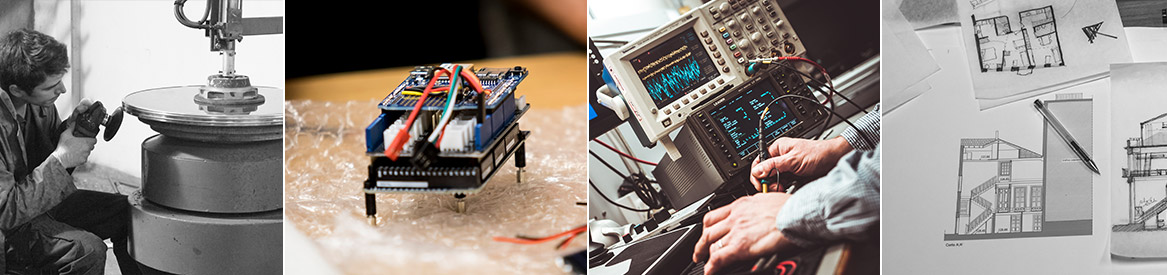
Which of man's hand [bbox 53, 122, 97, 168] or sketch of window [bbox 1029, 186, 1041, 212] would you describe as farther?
sketch of window [bbox 1029, 186, 1041, 212]

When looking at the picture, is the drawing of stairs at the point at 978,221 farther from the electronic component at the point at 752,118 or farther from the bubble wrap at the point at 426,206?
the bubble wrap at the point at 426,206

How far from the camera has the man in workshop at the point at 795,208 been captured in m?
2.73

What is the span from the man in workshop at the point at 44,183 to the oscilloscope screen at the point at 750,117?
1886 millimetres

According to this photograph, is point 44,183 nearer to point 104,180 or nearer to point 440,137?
point 104,180

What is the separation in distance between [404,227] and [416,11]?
641mm

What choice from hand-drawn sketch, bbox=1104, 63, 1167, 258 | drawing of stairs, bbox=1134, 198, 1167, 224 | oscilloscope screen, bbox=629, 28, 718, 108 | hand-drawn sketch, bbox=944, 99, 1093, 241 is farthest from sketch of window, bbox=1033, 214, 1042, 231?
oscilloscope screen, bbox=629, 28, 718, 108

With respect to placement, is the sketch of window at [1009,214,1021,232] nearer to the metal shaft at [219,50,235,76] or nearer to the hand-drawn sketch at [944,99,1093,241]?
the hand-drawn sketch at [944,99,1093,241]

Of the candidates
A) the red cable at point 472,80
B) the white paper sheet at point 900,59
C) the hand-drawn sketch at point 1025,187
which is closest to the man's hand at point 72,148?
the red cable at point 472,80

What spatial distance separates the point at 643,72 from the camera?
264cm

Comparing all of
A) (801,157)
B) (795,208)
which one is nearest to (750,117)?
(801,157)

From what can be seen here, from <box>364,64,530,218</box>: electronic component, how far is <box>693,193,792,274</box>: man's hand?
2.33 feet

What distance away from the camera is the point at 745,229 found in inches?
108

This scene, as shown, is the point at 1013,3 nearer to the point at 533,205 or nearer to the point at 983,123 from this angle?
the point at 983,123

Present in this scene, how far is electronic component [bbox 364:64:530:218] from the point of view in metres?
2.36
